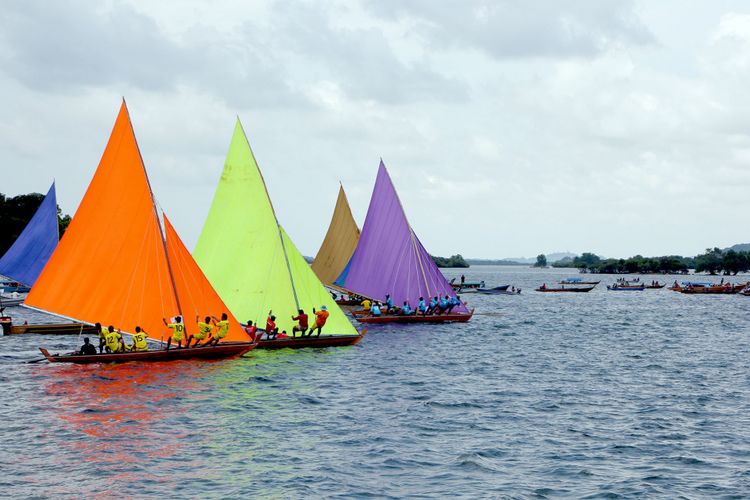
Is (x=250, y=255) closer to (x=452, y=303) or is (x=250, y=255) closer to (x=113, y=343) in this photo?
(x=113, y=343)

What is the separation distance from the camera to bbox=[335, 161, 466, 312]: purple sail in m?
74.8

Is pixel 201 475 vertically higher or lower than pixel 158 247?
lower

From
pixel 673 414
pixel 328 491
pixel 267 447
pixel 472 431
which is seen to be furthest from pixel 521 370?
pixel 328 491

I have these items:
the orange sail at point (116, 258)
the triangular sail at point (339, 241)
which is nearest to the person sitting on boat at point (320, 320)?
the orange sail at point (116, 258)

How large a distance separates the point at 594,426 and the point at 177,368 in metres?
20.9

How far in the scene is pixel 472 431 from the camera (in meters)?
31.6

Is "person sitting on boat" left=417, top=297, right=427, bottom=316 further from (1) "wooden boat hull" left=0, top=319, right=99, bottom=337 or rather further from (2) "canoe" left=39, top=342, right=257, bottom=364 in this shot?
(2) "canoe" left=39, top=342, right=257, bottom=364

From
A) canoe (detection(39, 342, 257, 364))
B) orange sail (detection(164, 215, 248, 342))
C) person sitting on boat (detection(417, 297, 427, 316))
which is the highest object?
orange sail (detection(164, 215, 248, 342))

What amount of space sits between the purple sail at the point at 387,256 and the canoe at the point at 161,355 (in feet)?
97.3

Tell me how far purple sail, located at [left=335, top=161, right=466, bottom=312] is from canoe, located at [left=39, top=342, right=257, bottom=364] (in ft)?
97.3

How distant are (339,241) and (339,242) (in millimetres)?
113

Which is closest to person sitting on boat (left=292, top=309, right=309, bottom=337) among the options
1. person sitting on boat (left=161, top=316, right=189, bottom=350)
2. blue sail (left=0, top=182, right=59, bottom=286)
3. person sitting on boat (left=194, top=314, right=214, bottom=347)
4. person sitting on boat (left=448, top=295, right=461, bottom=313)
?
person sitting on boat (left=194, top=314, right=214, bottom=347)

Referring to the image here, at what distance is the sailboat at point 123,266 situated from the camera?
144 feet

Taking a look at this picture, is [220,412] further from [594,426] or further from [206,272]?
[206,272]
